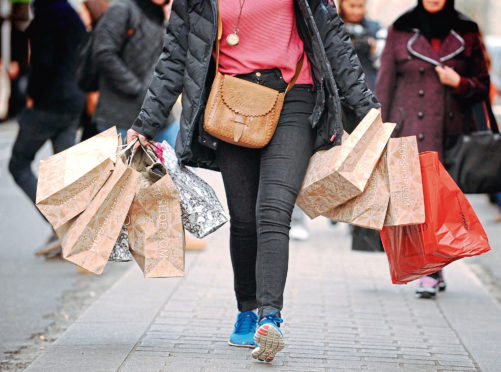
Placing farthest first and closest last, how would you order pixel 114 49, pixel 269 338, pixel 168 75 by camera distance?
pixel 114 49 < pixel 168 75 < pixel 269 338

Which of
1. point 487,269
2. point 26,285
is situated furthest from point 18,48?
point 487,269

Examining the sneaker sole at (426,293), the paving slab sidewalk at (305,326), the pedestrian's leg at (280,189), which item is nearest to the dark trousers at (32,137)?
the paving slab sidewalk at (305,326)

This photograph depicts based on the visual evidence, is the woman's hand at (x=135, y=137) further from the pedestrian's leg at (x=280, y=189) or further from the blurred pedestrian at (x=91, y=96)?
the blurred pedestrian at (x=91, y=96)

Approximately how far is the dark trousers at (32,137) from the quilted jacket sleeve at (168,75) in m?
3.35


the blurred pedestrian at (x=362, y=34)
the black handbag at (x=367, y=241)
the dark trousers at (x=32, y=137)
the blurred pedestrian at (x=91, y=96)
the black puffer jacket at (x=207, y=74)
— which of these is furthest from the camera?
the blurred pedestrian at (x=362, y=34)

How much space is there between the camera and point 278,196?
448 cm

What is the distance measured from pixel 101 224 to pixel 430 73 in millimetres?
2759

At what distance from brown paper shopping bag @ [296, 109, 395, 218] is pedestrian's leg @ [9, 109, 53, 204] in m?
3.80

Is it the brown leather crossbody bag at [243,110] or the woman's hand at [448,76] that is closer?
the brown leather crossbody bag at [243,110]

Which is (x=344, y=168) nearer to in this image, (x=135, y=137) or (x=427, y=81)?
(x=135, y=137)

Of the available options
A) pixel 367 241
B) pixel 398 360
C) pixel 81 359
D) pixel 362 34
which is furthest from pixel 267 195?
pixel 362 34

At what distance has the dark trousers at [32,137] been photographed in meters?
7.93

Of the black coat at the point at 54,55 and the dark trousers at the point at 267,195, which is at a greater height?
the dark trousers at the point at 267,195

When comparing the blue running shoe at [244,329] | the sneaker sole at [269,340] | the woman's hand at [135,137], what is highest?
the woman's hand at [135,137]
